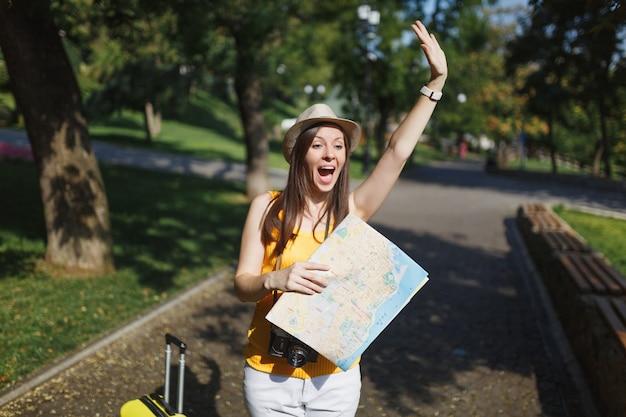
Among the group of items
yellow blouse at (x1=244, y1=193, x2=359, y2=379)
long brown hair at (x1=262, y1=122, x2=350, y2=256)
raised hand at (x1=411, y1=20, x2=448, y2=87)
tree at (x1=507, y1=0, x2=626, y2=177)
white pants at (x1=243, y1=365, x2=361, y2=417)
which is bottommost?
white pants at (x1=243, y1=365, x2=361, y2=417)

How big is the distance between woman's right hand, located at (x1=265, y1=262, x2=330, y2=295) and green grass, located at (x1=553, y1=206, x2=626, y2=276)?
712 centimetres

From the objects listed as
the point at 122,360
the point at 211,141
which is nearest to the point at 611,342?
the point at 122,360

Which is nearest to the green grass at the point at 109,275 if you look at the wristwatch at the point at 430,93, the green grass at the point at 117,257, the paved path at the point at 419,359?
the green grass at the point at 117,257

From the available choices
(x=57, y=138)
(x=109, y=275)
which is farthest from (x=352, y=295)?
(x=109, y=275)

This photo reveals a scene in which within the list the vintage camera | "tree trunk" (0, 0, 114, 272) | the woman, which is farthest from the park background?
the vintage camera

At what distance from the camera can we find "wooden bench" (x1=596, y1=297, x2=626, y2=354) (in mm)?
4098

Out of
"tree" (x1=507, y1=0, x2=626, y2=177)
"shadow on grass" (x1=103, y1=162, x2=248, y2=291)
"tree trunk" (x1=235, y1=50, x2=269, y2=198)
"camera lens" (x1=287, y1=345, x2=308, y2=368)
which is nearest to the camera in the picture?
"camera lens" (x1=287, y1=345, x2=308, y2=368)

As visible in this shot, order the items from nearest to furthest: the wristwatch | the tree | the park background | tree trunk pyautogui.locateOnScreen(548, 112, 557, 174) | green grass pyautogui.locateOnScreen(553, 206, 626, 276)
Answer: the wristwatch, the park background, green grass pyautogui.locateOnScreen(553, 206, 626, 276), the tree, tree trunk pyautogui.locateOnScreen(548, 112, 557, 174)

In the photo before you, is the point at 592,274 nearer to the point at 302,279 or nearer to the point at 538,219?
the point at 538,219

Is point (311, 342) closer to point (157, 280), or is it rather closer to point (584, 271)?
point (584, 271)

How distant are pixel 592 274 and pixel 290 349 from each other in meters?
4.88

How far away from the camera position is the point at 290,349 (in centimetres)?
226

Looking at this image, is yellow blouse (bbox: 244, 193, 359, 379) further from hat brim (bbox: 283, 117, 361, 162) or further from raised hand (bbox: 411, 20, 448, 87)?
raised hand (bbox: 411, 20, 448, 87)

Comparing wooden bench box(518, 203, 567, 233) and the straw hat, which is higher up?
the straw hat
